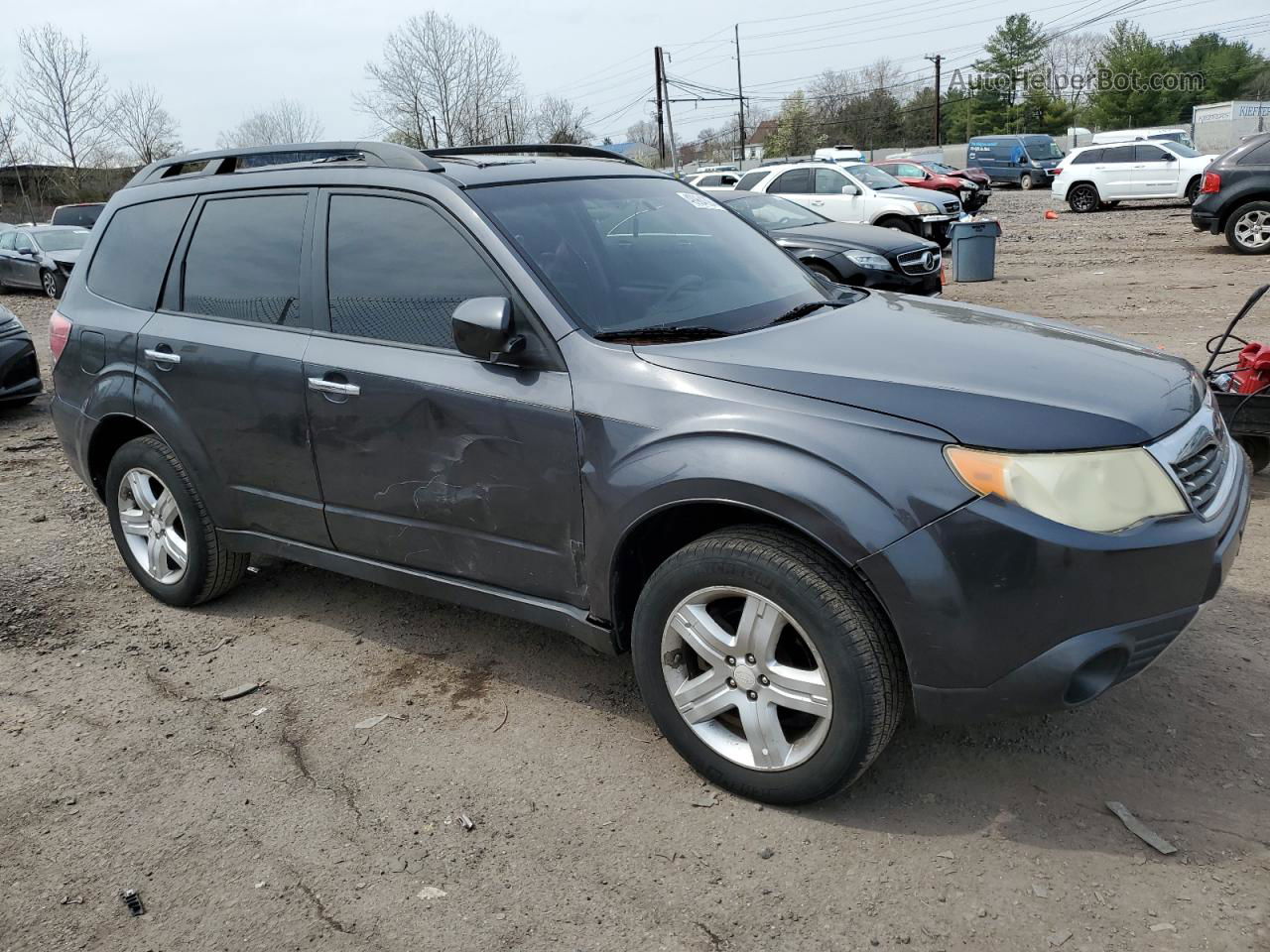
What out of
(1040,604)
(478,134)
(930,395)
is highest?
(478,134)

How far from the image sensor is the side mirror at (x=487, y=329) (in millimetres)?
3201

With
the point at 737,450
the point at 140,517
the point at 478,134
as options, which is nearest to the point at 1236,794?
the point at 737,450

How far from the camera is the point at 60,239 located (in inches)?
805

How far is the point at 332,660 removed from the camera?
417 centimetres

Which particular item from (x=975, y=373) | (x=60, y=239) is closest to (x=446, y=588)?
(x=975, y=373)

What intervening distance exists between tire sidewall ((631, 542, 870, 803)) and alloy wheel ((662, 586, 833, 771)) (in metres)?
0.03

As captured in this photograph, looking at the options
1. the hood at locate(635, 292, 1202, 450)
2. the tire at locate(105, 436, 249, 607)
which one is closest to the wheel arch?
the hood at locate(635, 292, 1202, 450)

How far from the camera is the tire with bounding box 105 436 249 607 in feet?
14.5

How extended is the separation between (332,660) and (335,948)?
5.58 ft

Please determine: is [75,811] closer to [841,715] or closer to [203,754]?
[203,754]

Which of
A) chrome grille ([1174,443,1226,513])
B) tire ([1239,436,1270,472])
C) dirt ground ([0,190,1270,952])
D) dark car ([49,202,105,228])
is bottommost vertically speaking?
dirt ground ([0,190,1270,952])

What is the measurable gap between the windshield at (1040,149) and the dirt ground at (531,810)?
1556 inches

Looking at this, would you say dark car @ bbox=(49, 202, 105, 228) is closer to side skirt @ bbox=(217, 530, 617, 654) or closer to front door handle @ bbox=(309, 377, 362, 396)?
side skirt @ bbox=(217, 530, 617, 654)

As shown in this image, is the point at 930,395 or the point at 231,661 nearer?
the point at 930,395
